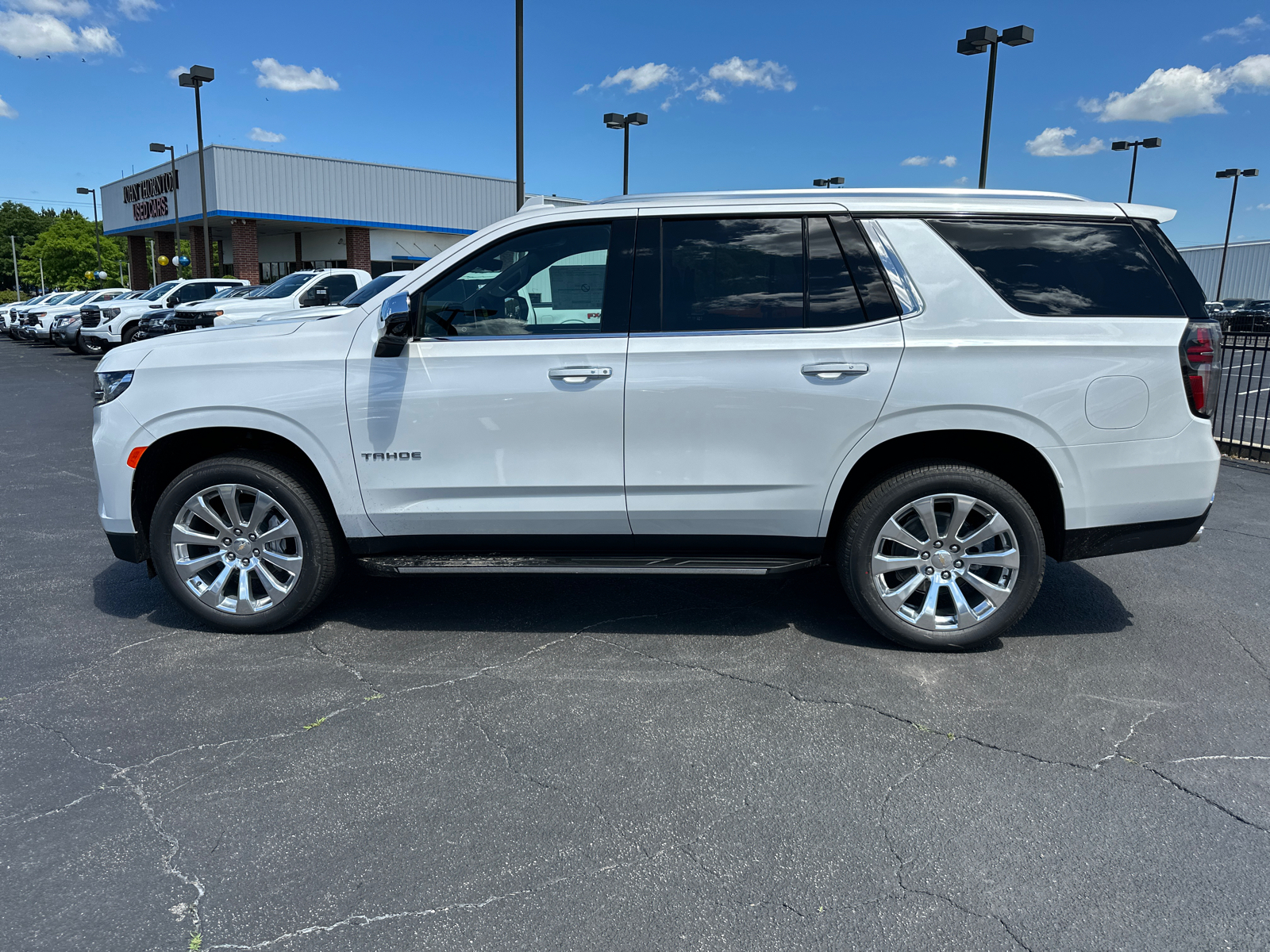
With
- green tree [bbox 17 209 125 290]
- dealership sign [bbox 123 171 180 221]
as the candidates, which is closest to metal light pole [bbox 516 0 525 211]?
dealership sign [bbox 123 171 180 221]

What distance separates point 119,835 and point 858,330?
11.0 feet

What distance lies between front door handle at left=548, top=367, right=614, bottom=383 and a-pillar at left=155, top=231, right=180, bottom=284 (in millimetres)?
50890

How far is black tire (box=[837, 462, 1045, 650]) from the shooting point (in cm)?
411

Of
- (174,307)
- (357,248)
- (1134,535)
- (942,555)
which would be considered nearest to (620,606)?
(942,555)

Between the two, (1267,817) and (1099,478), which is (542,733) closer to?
(1267,817)

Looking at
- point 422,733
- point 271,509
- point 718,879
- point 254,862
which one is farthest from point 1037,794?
point 271,509

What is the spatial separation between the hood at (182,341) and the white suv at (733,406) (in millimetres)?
28

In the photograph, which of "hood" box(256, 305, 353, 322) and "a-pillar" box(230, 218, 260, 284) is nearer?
"hood" box(256, 305, 353, 322)

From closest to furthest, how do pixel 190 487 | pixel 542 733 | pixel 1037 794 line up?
pixel 1037 794, pixel 542 733, pixel 190 487

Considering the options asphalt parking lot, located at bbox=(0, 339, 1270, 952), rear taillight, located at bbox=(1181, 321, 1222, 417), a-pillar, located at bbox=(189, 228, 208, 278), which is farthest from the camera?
a-pillar, located at bbox=(189, 228, 208, 278)

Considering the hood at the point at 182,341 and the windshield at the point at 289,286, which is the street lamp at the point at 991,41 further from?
the hood at the point at 182,341

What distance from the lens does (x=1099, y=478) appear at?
13.4 ft

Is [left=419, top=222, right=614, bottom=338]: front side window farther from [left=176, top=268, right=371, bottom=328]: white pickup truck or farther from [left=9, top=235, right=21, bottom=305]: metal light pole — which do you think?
[left=9, top=235, right=21, bottom=305]: metal light pole

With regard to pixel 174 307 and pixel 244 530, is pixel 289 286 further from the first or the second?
pixel 244 530
